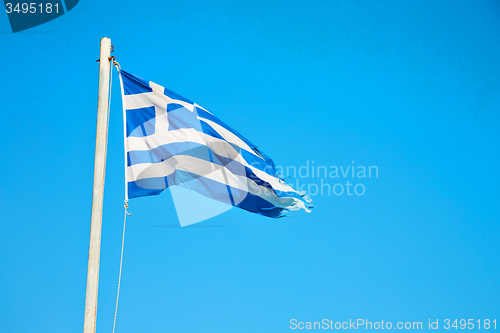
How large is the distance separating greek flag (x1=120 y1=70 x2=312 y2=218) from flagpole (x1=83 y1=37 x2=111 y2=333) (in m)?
0.60

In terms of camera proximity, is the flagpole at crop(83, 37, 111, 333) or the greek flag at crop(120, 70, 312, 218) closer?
the flagpole at crop(83, 37, 111, 333)

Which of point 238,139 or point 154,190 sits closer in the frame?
point 154,190

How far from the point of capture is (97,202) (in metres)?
5.37

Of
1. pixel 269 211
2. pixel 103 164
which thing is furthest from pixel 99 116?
pixel 269 211

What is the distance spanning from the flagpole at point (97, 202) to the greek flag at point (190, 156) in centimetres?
60

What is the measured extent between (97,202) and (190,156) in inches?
74.8

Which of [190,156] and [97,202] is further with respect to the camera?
[190,156]

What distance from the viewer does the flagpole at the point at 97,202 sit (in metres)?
5.22

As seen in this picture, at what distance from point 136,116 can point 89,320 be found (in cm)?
293

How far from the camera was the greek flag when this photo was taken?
638cm

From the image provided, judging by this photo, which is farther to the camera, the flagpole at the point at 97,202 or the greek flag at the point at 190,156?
the greek flag at the point at 190,156

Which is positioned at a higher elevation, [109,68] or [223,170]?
[109,68]

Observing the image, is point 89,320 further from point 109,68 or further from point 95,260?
point 109,68

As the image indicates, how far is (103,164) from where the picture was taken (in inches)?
215
